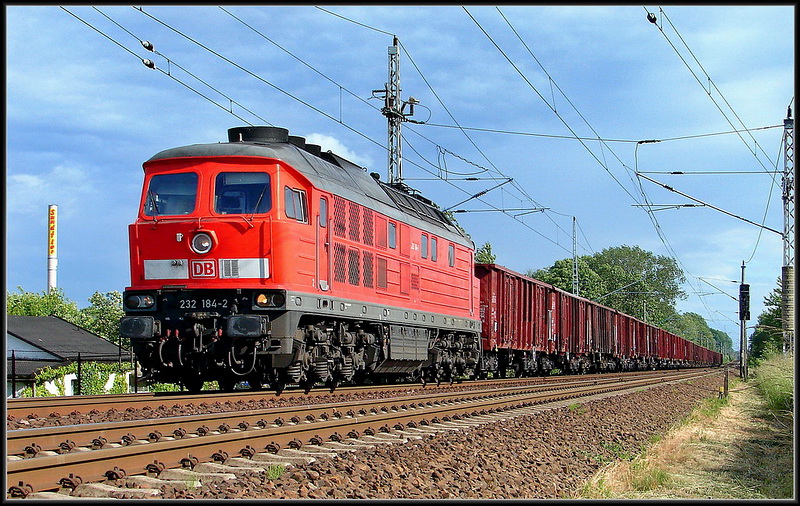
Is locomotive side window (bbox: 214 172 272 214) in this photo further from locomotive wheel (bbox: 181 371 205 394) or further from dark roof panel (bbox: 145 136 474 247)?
locomotive wheel (bbox: 181 371 205 394)

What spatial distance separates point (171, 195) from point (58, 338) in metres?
35.9

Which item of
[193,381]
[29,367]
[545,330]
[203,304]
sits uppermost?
[203,304]

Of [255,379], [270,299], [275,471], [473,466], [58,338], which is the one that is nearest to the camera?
[275,471]

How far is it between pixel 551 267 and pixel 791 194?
79160 millimetres

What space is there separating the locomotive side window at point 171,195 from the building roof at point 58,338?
92.4ft

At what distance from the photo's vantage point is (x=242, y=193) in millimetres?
13883

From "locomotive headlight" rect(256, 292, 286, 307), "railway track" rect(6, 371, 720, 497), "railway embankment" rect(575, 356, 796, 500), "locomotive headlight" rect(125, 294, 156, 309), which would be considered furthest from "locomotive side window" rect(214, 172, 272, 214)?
"railway embankment" rect(575, 356, 796, 500)

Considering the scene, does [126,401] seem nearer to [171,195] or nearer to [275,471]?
[171,195]

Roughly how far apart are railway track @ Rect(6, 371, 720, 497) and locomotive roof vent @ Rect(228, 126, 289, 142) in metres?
5.24

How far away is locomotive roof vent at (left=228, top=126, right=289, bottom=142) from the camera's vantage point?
51.5 feet

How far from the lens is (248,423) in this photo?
415 inches

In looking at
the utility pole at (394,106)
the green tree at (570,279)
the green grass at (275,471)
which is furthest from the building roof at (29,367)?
the green tree at (570,279)

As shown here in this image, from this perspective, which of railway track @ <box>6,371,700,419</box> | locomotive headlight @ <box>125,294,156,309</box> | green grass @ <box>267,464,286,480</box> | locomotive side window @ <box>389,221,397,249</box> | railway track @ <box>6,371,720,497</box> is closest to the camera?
railway track @ <box>6,371,720,497</box>

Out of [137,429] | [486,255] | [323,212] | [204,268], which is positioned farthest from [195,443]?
[486,255]
